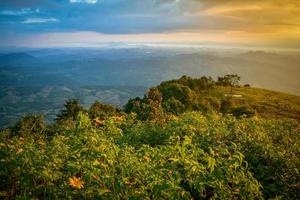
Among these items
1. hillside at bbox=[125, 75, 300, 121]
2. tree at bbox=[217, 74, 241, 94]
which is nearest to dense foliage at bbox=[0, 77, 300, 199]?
hillside at bbox=[125, 75, 300, 121]

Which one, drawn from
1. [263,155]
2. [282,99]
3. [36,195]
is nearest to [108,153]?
[36,195]

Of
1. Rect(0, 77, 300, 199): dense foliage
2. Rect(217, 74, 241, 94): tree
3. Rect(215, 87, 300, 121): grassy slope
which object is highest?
Rect(0, 77, 300, 199): dense foliage

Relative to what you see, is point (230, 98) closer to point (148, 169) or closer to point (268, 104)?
point (268, 104)

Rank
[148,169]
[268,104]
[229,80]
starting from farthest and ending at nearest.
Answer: [229,80], [268,104], [148,169]

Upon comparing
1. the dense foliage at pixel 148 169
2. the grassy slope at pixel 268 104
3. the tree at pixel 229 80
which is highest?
the dense foliage at pixel 148 169

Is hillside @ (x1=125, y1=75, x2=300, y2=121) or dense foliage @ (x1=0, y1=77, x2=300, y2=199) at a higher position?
dense foliage @ (x1=0, y1=77, x2=300, y2=199)

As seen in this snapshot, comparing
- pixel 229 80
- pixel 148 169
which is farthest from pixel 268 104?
pixel 148 169

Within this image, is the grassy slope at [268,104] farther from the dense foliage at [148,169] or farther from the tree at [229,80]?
the dense foliage at [148,169]

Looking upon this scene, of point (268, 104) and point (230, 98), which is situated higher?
point (230, 98)

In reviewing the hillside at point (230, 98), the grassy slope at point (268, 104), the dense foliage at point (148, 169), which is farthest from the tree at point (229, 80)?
the dense foliage at point (148, 169)

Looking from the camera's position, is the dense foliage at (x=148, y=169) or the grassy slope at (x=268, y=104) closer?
the dense foliage at (x=148, y=169)

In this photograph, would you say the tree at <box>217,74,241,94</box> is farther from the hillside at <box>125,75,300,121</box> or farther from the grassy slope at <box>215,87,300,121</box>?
the grassy slope at <box>215,87,300,121</box>

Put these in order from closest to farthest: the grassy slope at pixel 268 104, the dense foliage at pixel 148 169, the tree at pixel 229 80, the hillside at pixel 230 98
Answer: the dense foliage at pixel 148 169 < the hillside at pixel 230 98 < the grassy slope at pixel 268 104 < the tree at pixel 229 80

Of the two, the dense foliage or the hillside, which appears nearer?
the dense foliage
